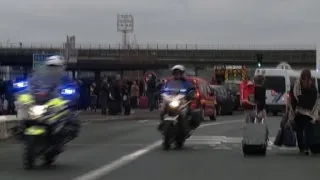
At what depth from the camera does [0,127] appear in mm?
18297

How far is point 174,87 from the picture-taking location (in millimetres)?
15289

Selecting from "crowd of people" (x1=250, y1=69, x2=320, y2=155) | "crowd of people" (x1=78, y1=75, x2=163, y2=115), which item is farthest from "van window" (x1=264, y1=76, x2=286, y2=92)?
"crowd of people" (x1=250, y1=69, x2=320, y2=155)

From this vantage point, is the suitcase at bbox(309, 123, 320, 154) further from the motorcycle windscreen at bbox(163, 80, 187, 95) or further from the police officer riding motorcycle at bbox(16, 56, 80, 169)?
the police officer riding motorcycle at bbox(16, 56, 80, 169)

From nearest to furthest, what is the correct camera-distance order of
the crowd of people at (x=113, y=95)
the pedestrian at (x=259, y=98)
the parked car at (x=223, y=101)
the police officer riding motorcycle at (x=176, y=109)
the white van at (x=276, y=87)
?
the pedestrian at (x=259, y=98) → the police officer riding motorcycle at (x=176, y=109) → the crowd of people at (x=113, y=95) → the parked car at (x=223, y=101) → the white van at (x=276, y=87)

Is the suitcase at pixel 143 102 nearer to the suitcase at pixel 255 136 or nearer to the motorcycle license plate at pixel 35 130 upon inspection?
the suitcase at pixel 255 136

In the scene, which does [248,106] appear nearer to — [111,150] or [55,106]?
[111,150]

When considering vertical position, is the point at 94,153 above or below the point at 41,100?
below

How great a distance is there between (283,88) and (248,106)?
76.8ft

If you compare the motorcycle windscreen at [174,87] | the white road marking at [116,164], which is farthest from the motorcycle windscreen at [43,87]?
the motorcycle windscreen at [174,87]

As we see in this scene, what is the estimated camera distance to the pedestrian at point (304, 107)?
46.4 feet

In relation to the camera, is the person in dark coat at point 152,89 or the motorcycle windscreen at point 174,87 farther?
the person in dark coat at point 152,89

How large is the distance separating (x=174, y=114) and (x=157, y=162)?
8.17 feet

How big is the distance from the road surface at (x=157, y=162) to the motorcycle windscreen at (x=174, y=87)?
4.31ft

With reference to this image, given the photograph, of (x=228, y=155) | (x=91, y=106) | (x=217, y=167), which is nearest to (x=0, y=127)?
(x=228, y=155)
